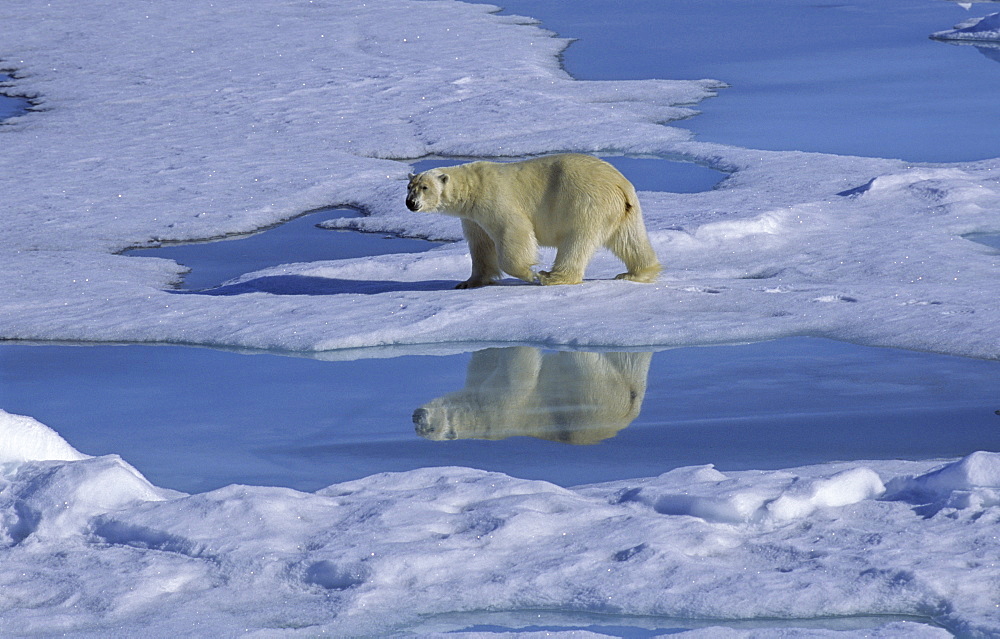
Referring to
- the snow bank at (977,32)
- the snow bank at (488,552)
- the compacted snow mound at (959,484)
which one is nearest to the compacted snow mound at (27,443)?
the snow bank at (488,552)

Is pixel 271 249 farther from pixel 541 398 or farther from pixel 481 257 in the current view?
pixel 541 398

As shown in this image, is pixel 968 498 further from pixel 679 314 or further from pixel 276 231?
pixel 276 231

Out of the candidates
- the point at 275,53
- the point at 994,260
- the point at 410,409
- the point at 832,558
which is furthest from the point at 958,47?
the point at 832,558

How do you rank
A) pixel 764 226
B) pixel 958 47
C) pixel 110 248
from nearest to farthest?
pixel 764 226, pixel 110 248, pixel 958 47

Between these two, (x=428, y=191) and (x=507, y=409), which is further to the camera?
(x=428, y=191)

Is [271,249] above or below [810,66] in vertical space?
below

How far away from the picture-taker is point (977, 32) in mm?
18547

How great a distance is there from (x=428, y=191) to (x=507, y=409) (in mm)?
2316

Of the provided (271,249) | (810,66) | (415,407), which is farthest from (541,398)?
(810,66)

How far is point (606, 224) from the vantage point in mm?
7016

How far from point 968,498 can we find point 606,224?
143 inches

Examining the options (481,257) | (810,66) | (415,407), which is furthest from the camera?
(810,66)

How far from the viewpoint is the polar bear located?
23.0ft

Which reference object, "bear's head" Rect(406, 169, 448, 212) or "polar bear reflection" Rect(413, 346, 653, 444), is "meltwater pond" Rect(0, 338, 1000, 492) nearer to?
"polar bear reflection" Rect(413, 346, 653, 444)
